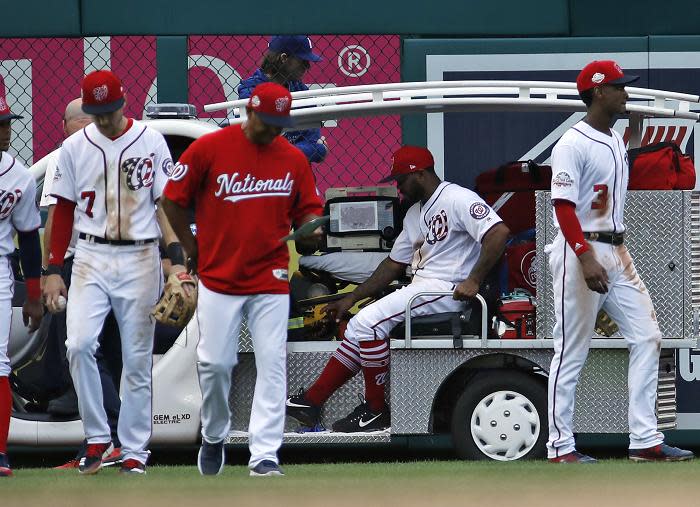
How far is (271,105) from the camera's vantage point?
23.8 feet

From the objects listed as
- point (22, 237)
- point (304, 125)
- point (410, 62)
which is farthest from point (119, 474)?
point (410, 62)

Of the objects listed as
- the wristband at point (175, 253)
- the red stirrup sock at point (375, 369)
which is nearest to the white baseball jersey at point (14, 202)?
the wristband at point (175, 253)

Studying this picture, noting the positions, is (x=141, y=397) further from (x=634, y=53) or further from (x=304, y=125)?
(x=634, y=53)

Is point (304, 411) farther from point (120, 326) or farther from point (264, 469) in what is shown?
point (264, 469)

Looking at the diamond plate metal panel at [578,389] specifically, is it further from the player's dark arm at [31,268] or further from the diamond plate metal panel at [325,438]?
the player's dark arm at [31,268]

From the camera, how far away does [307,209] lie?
24.7 feet

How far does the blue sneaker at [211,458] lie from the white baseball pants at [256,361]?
38mm

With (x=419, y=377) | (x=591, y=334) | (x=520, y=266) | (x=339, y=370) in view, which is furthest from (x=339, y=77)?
(x=591, y=334)

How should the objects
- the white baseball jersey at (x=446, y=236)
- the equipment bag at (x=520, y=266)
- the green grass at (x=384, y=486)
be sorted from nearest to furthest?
1. the green grass at (x=384, y=486)
2. the white baseball jersey at (x=446, y=236)
3. the equipment bag at (x=520, y=266)

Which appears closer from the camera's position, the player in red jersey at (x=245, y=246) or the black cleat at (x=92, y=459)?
the player in red jersey at (x=245, y=246)

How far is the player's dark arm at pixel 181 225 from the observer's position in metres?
7.43

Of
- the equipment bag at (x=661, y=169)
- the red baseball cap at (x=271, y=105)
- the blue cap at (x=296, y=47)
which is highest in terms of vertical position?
the blue cap at (x=296, y=47)

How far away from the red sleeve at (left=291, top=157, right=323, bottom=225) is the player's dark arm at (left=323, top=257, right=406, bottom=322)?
158 cm

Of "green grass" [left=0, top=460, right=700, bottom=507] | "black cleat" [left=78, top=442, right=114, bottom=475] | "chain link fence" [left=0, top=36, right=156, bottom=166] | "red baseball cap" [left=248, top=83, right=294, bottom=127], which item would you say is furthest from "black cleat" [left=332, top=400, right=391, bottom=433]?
"chain link fence" [left=0, top=36, right=156, bottom=166]
